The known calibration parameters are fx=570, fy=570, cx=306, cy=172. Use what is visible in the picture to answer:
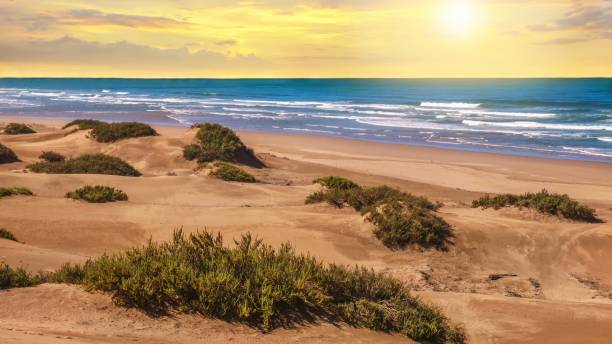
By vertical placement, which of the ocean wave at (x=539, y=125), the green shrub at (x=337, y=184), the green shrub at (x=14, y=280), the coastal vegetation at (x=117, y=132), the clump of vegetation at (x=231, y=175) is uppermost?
the ocean wave at (x=539, y=125)

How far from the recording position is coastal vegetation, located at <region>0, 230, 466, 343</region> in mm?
6125

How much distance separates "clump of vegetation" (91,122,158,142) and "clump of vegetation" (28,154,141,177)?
648 centimetres

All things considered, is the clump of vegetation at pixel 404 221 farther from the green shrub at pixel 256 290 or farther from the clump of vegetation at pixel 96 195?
the clump of vegetation at pixel 96 195

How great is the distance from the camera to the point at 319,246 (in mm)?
11797

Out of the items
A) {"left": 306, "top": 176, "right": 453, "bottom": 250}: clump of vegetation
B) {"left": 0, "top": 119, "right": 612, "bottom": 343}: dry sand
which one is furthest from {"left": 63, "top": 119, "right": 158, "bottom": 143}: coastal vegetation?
{"left": 306, "top": 176, "right": 453, "bottom": 250}: clump of vegetation

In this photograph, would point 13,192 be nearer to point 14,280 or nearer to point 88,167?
point 88,167

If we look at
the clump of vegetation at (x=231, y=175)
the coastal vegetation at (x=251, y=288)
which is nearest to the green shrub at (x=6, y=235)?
the coastal vegetation at (x=251, y=288)

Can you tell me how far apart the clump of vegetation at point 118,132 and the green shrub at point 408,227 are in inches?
719

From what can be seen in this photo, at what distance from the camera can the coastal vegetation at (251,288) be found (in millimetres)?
6125

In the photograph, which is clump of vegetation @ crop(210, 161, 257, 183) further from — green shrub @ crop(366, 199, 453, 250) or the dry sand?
green shrub @ crop(366, 199, 453, 250)

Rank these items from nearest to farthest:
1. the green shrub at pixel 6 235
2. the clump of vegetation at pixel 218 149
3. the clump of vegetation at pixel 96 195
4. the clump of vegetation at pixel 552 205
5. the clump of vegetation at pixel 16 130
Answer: the green shrub at pixel 6 235, the clump of vegetation at pixel 96 195, the clump of vegetation at pixel 552 205, the clump of vegetation at pixel 218 149, the clump of vegetation at pixel 16 130

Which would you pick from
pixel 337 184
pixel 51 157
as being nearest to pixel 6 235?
pixel 337 184

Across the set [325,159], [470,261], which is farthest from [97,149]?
[470,261]

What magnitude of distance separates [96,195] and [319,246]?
631 cm
